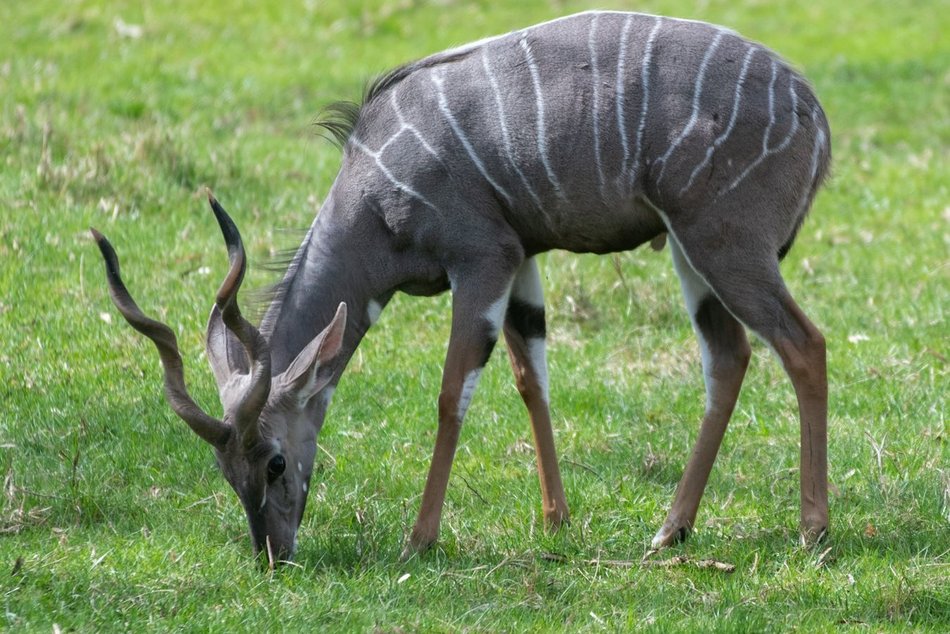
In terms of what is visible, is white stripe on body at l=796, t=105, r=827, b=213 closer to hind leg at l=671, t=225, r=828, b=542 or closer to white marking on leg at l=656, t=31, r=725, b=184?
hind leg at l=671, t=225, r=828, b=542

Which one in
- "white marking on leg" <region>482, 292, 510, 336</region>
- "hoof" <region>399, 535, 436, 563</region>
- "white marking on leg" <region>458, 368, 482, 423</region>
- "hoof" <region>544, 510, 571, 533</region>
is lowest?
"hoof" <region>544, 510, 571, 533</region>

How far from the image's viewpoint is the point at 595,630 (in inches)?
172

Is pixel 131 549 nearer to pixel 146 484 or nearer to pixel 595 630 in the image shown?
pixel 146 484

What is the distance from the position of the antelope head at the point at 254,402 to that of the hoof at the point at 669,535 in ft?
4.29

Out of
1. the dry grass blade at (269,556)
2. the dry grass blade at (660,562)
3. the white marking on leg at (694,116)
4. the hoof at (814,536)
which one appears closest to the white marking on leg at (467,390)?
the dry grass blade at (660,562)

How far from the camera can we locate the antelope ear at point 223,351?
5.15 m

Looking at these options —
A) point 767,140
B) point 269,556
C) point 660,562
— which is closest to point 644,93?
point 767,140

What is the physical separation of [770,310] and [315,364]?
5.37 ft

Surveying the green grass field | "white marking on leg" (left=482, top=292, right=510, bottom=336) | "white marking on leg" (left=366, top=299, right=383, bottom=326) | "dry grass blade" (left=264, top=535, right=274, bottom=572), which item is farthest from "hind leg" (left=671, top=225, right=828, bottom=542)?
"dry grass blade" (left=264, top=535, right=274, bottom=572)

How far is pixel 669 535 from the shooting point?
5199 millimetres

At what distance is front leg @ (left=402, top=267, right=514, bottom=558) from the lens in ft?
16.8

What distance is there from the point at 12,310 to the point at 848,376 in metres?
4.19

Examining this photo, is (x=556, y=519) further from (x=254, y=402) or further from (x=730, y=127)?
(x=730, y=127)

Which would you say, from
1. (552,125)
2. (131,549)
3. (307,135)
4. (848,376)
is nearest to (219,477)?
(131,549)
